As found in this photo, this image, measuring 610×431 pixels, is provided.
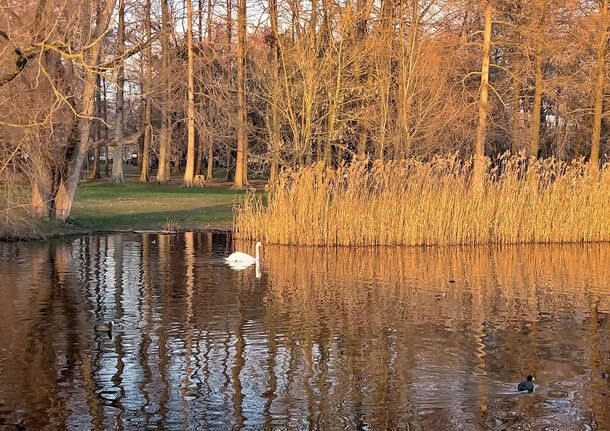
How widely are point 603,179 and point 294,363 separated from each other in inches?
618

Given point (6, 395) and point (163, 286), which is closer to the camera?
point (6, 395)

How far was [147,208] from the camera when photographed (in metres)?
30.5

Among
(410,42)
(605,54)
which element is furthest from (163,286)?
(605,54)

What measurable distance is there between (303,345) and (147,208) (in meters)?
20.9

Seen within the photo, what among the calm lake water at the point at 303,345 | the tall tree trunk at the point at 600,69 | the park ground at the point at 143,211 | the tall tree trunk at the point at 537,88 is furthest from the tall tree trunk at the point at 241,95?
the calm lake water at the point at 303,345

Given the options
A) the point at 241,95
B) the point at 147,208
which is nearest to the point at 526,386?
the point at 147,208

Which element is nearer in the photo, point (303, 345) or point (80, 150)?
point (303, 345)

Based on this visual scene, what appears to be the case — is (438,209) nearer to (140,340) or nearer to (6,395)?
(140,340)

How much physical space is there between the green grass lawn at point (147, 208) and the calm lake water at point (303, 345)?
25.2 feet

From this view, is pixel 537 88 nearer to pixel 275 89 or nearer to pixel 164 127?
pixel 275 89

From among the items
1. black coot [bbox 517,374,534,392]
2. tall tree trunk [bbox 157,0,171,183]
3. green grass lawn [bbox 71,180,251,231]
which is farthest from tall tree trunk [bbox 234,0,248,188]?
black coot [bbox 517,374,534,392]

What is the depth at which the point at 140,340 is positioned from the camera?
10.6 metres

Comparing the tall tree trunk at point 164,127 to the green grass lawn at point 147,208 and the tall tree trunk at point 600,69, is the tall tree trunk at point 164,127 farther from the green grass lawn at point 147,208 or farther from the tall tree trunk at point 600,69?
the tall tree trunk at point 600,69

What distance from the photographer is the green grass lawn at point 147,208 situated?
2584cm
